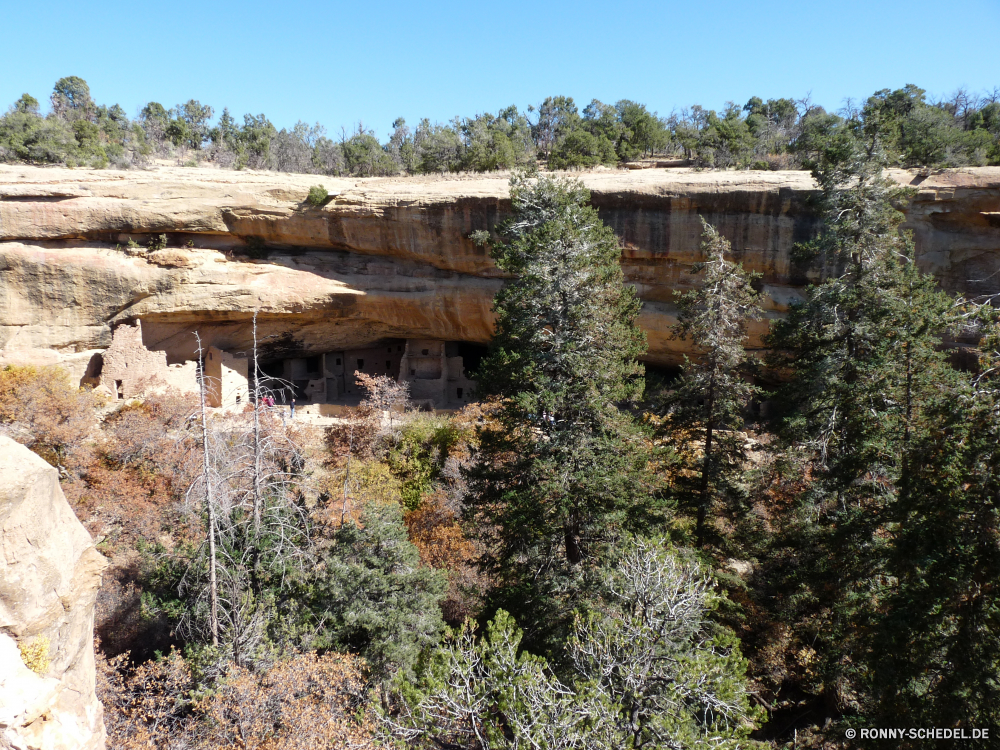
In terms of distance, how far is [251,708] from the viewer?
7.92 meters

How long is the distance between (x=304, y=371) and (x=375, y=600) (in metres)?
14.1

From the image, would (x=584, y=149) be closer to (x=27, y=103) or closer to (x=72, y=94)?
(x=27, y=103)

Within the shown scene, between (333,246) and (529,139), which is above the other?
(529,139)

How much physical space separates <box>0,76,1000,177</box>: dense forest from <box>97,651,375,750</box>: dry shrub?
1256 centimetres

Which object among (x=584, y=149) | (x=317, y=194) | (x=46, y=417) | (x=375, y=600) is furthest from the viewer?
(x=584, y=149)

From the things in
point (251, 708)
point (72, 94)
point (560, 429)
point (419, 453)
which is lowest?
point (251, 708)

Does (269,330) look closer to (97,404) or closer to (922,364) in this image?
(97,404)

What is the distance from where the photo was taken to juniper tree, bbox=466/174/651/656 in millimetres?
8945

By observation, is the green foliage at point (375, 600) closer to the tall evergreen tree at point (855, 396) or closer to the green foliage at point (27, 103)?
the tall evergreen tree at point (855, 396)

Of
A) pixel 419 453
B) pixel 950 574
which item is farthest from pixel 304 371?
pixel 950 574

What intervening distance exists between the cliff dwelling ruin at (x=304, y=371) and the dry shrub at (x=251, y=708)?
8048mm

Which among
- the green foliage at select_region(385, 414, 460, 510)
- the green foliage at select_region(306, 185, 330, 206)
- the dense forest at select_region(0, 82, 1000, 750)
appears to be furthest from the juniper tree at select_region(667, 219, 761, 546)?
the green foliage at select_region(306, 185, 330, 206)

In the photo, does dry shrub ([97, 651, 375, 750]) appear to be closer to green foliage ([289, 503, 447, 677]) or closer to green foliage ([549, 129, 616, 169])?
green foliage ([289, 503, 447, 677])

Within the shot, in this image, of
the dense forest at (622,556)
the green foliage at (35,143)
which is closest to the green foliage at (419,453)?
the dense forest at (622,556)
